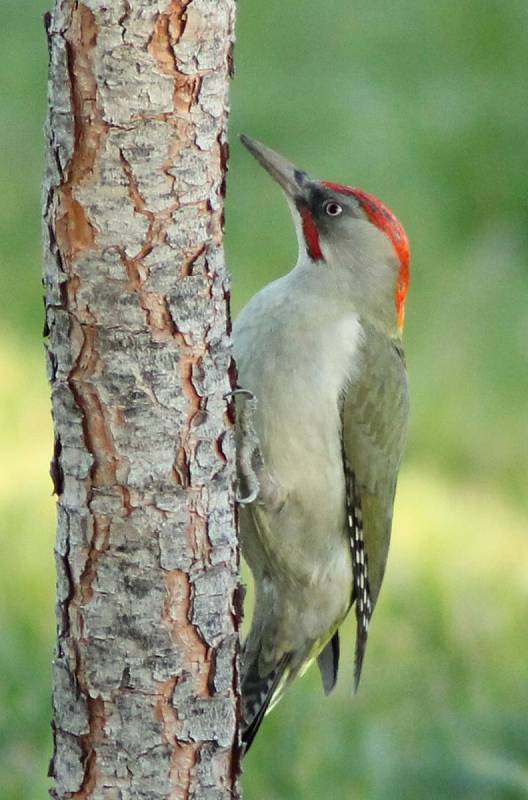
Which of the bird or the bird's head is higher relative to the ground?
the bird's head

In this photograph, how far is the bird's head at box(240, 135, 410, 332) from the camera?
14.8 ft

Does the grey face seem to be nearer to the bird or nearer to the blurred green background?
the bird

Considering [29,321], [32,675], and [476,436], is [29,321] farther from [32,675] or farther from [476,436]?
[32,675]

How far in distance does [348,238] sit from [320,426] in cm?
58

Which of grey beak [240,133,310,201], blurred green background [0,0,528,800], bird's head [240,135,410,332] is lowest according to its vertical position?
blurred green background [0,0,528,800]

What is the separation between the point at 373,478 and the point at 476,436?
2708 mm

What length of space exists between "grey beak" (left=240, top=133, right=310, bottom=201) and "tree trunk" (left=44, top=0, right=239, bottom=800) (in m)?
1.27

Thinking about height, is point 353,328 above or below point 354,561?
above

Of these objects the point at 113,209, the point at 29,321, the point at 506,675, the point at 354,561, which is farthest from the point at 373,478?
the point at 29,321

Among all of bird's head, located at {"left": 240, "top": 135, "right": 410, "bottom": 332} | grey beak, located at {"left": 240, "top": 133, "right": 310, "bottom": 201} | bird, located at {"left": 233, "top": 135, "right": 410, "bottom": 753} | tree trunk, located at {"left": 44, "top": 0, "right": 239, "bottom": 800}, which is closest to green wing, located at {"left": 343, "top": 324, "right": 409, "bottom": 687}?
bird, located at {"left": 233, "top": 135, "right": 410, "bottom": 753}

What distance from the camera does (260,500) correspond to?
432 centimetres

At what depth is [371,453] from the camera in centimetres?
448

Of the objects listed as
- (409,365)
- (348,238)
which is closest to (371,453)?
(348,238)

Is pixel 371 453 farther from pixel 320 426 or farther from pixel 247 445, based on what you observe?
pixel 247 445
